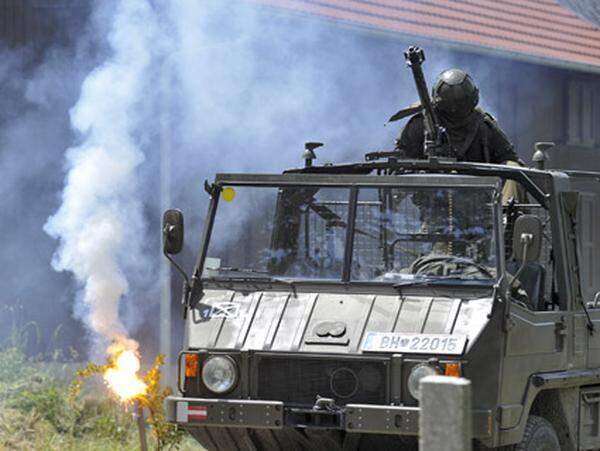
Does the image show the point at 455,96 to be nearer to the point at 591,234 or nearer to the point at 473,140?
the point at 473,140

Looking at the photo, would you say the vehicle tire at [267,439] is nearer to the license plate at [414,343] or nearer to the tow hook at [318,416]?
the tow hook at [318,416]

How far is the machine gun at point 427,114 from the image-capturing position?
10.7m

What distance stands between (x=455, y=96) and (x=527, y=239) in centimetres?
259

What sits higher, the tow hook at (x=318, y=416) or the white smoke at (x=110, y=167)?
the white smoke at (x=110, y=167)

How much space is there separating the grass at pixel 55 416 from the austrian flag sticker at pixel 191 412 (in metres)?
2.22

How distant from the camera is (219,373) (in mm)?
9031

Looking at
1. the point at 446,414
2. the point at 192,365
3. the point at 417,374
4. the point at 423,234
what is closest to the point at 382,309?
the point at 417,374

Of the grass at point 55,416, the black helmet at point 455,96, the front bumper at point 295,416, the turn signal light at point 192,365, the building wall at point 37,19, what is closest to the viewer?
the front bumper at point 295,416

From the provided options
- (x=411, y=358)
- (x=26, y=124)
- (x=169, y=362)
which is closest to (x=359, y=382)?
(x=411, y=358)

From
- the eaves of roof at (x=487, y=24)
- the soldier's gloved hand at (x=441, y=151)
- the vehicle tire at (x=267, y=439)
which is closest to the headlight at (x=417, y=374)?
the vehicle tire at (x=267, y=439)

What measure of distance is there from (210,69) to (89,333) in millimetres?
2794

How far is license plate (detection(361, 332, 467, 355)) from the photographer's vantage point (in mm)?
8645

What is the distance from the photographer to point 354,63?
1589 cm

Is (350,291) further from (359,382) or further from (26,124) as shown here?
(26,124)
